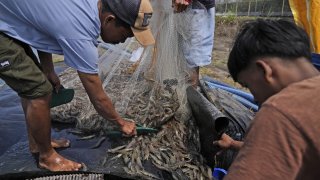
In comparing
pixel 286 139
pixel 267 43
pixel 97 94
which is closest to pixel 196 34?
pixel 97 94

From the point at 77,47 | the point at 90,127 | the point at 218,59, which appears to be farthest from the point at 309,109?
the point at 218,59

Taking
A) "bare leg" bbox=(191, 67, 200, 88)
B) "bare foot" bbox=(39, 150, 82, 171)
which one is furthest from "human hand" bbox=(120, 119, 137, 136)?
"bare leg" bbox=(191, 67, 200, 88)

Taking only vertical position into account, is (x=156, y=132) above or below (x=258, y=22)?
below

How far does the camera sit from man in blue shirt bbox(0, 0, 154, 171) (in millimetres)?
2705

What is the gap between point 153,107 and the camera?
3674mm

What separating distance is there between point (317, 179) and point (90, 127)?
243 centimetres

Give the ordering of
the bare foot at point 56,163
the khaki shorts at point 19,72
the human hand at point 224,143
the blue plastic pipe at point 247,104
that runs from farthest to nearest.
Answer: the blue plastic pipe at point 247,104 → the bare foot at point 56,163 → the khaki shorts at point 19,72 → the human hand at point 224,143

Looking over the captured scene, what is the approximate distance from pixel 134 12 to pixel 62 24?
523mm

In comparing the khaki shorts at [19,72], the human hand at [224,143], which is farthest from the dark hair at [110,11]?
the human hand at [224,143]

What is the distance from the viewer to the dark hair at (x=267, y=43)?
1.63 meters

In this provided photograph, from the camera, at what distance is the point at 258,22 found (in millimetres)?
1748

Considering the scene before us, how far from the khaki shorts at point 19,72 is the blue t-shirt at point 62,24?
0.09 meters

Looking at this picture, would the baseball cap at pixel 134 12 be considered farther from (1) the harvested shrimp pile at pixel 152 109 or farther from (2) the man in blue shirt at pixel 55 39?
(1) the harvested shrimp pile at pixel 152 109

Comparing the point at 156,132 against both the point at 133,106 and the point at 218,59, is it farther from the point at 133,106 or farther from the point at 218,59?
the point at 218,59
